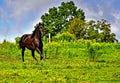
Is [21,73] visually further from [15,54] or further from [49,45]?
[49,45]

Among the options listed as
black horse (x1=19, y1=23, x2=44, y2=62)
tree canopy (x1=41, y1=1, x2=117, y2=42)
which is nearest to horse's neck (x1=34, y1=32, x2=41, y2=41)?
black horse (x1=19, y1=23, x2=44, y2=62)

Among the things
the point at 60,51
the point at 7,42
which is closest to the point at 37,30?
the point at 60,51

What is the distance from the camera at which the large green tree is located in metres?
94.3

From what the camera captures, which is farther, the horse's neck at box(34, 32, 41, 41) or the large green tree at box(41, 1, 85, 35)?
the large green tree at box(41, 1, 85, 35)

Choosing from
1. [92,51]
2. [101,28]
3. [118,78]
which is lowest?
[118,78]

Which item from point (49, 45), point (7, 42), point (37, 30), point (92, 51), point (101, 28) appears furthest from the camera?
point (101, 28)

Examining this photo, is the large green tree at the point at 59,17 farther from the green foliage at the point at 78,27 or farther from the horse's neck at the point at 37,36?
the horse's neck at the point at 37,36

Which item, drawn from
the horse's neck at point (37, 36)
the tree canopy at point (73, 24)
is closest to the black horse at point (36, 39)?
the horse's neck at point (37, 36)

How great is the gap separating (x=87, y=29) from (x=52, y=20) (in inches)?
508

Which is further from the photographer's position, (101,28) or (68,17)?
(68,17)

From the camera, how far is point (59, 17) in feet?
313

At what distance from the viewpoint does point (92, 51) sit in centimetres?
4072

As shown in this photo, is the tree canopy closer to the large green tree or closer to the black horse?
the large green tree

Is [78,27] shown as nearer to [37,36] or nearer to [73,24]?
[73,24]
